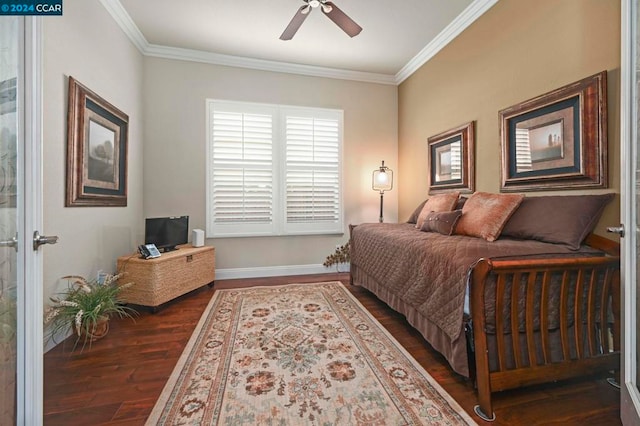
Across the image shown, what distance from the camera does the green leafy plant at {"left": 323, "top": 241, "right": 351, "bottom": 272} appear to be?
4.06 meters

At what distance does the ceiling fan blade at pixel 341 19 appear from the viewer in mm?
2193

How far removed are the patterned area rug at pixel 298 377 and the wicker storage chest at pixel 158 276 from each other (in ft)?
1.76

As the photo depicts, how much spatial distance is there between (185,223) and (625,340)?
362cm

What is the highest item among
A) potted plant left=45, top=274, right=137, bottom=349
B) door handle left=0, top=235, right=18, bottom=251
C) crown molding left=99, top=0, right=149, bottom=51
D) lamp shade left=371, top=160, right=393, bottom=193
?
crown molding left=99, top=0, right=149, bottom=51

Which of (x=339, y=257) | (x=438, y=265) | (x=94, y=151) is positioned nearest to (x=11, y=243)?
(x=94, y=151)

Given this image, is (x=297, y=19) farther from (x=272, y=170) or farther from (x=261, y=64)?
(x=272, y=170)

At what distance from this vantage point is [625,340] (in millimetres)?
1253

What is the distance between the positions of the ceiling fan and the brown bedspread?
1.90 meters

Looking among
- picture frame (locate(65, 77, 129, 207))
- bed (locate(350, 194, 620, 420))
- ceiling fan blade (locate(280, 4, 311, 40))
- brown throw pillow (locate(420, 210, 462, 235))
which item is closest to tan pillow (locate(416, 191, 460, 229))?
brown throw pillow (locate(420, 210, 462, 235))

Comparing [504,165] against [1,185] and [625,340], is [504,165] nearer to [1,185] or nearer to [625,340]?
[625,340]

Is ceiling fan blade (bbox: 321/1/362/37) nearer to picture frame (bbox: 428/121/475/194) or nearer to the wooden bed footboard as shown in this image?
picture frame (bbox: 428/121/475/194)

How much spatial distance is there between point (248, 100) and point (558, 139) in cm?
342

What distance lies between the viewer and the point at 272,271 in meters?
3.86

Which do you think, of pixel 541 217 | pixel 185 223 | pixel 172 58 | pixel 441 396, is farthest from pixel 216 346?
pixel 172 58
